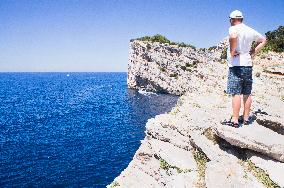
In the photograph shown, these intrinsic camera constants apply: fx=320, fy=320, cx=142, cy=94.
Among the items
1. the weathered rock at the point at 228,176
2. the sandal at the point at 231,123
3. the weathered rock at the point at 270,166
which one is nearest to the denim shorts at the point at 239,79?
the sandal at the point at 231,123

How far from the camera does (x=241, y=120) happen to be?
39.9 feet

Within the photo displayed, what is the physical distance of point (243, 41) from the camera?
1101 cm

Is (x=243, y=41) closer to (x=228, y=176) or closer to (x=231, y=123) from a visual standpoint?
(x=231, y=123)

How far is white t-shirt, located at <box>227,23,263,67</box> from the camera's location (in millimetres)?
10844

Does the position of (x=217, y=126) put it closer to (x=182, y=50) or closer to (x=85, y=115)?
(x=85, y=115)

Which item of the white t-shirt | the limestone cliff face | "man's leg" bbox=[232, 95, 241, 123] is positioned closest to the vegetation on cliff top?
the limestone cliff face

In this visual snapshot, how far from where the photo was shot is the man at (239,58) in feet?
35.6

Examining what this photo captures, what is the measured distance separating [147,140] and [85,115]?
66.0m

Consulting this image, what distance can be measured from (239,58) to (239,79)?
0.74 m

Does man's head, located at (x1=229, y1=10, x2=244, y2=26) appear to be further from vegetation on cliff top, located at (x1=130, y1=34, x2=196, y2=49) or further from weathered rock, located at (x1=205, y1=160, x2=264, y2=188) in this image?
vegetation on cliff top, located at (x1=130, y1=34, x2=196, y2=49)

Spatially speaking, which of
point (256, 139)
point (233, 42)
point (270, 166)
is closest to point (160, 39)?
point (233, 42)

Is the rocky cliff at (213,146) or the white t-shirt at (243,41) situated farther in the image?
the white t-shirt at (243,41)

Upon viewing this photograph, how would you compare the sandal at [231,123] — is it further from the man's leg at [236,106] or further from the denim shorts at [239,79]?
the denim shorts at [239,79]

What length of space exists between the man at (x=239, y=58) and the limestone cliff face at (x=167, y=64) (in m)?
99.6
